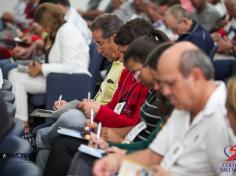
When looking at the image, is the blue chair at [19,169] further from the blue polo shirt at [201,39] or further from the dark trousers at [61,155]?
the blue polo shirt at [201,39]

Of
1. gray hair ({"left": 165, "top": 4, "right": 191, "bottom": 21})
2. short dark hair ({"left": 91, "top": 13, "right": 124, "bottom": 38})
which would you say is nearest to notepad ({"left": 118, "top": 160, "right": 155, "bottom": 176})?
short dark hair ({"left": 91, "top": 13, "right": 124, "bottom": 38})

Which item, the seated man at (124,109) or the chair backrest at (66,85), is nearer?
the seated man at (124,109)

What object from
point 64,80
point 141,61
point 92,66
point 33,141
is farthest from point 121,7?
point 141,61

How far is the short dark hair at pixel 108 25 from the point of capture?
3.43 m

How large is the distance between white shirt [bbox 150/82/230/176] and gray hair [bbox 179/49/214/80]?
0.10 metres

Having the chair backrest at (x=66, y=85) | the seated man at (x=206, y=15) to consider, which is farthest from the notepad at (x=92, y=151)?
the seated man at (x=206, y=15)

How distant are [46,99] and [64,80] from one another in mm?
247

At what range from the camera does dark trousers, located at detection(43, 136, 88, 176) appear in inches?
107

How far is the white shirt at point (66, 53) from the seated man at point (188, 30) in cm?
94

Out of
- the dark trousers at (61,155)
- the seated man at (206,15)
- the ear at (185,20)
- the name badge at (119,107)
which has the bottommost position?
the seated man at (206,15)

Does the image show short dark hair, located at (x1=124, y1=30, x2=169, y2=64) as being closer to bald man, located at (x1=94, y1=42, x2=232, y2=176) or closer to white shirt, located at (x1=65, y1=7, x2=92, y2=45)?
bald man, located at (x1=94, y1=42, x2=232, y2=176)

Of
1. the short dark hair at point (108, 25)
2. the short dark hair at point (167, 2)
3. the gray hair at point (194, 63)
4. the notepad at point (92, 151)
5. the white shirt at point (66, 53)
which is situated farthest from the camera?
the short dark hair at point (167, 2)

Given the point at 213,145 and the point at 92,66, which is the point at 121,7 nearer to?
the point at 92,66

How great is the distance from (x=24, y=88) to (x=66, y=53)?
542mm
